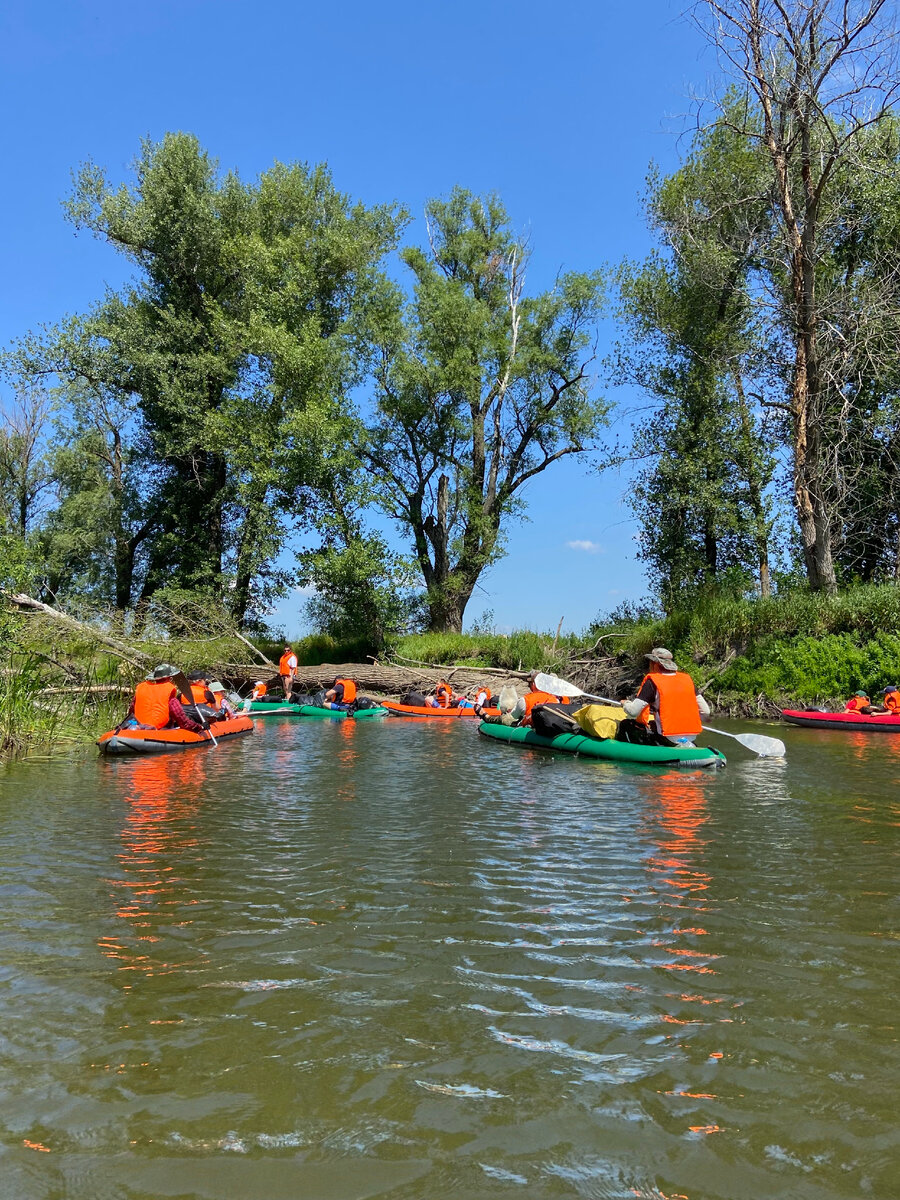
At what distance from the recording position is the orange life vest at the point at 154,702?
470 inches

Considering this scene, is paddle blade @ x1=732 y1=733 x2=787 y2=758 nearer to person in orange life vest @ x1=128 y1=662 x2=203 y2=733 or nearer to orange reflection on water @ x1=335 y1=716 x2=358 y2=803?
orange reflection on water @ x1=335 y1=716 x2=358 y2=803

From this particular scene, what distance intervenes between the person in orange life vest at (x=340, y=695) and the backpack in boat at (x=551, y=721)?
7.89 meters

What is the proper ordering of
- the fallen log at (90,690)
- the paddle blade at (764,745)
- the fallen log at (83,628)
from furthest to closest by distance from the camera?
the fallen log at (83,628) < the fallen log at (90,690) < the paddle blade at (764,745)

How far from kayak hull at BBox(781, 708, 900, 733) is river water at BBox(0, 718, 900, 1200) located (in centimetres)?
879

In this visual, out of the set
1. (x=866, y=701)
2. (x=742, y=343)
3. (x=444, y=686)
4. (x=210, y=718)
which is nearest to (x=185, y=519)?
(x=444, y=686)

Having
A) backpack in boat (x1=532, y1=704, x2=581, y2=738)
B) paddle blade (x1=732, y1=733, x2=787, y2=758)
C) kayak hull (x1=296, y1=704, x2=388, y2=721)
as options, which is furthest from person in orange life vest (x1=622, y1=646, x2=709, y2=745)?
kayak hull (x1=296, y1=704, x2=388, y2=721)

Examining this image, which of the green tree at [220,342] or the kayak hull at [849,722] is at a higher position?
the green tree at [220,342]

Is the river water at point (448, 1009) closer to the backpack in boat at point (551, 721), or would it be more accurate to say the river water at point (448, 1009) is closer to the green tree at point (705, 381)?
the backpack in boat at point (551, 721)

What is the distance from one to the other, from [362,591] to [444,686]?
6.12 meters

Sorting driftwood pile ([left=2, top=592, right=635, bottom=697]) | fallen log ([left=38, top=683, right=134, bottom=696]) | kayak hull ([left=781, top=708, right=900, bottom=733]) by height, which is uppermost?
driftwood pile ([left=2, top=592, right=635, bottom=697])

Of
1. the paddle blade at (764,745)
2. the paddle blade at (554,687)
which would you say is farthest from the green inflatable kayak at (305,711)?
the paddle blade at (764,745)

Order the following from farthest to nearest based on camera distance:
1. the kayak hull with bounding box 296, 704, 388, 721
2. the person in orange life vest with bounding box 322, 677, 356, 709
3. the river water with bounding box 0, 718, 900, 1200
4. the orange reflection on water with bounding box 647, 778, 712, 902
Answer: the person in orange life vest with bounding box 322, 677, 356, 709 → the kayak hull with bounding box 296, 704, 388, 721 → the orange reflection on water with bounding box 647, 778, 712, 902 → the river water with bounding box 0, 718, 900, 1200

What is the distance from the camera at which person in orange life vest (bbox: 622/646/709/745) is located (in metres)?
10.6

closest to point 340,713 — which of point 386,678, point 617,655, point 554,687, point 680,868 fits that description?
point 386,678
